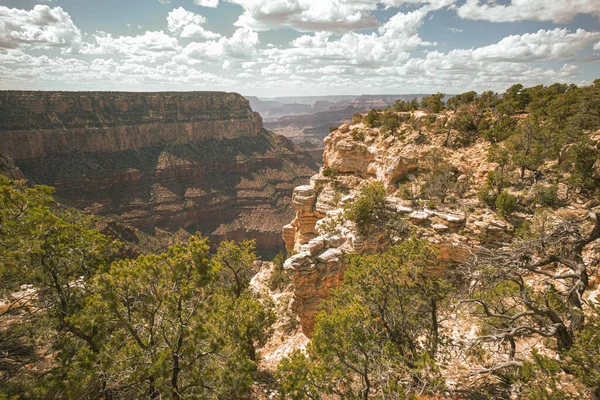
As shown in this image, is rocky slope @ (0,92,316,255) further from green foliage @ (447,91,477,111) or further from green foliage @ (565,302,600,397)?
green foliage @ (565,302,600,397)

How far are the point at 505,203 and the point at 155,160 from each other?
92548 mm

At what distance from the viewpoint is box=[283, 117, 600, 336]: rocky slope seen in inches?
754

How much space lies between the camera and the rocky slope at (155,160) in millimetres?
71750

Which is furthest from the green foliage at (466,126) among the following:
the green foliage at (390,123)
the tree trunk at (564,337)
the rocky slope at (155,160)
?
the rocky slope at (155,160)

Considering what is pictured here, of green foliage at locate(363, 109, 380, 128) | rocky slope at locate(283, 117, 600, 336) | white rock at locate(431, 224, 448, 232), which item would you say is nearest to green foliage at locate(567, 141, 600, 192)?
rocky slope at locate(283, 117, 600, 336)

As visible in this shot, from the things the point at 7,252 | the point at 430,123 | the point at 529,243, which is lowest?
the point at 7,252

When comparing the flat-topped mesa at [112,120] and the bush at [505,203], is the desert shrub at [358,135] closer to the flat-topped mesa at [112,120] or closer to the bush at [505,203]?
the bush at [505,203]

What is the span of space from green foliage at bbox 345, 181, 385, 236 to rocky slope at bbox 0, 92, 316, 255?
2323 inches

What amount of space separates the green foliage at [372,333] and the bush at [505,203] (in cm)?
981

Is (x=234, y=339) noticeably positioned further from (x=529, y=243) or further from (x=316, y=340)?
(x=529, y=243)

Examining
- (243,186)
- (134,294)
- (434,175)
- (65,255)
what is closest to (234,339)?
(134,294)

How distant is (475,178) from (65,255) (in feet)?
88.2

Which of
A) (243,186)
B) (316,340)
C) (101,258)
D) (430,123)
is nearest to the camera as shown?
(316,340)

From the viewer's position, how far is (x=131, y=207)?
75.2m
